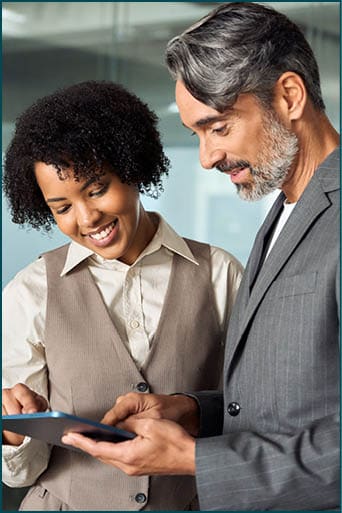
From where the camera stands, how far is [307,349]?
1626 millimetres

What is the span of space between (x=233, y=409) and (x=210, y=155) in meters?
0.51

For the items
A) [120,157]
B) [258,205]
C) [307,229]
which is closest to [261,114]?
[307,229]

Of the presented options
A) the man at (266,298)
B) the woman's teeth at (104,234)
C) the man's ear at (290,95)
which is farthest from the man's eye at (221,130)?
the woman's teeth at (104,234)

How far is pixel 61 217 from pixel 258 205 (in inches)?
100

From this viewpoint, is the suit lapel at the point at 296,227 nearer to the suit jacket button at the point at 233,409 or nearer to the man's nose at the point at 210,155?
the suit jacket button at the point at 233,409

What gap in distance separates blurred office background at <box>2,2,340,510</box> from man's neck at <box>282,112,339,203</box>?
2.66m

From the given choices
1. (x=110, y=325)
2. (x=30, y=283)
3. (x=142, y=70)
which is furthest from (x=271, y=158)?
(x=142, y=70)

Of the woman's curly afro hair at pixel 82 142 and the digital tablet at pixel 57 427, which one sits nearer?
the digital tablet at pixel 57 427

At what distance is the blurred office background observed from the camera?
4562 mm

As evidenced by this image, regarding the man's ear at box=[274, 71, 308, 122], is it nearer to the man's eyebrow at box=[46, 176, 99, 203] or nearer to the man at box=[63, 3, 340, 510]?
the man at box=[63, 3, 340, 510]

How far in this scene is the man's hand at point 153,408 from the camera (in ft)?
6.22

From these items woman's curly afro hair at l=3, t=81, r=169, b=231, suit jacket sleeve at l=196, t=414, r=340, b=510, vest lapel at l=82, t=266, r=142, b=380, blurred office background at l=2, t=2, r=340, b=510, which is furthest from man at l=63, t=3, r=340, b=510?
blurred office background at l=2, t=2, r=340, b=510

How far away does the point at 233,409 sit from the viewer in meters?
1.81

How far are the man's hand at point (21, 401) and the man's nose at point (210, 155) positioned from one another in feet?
2.09
